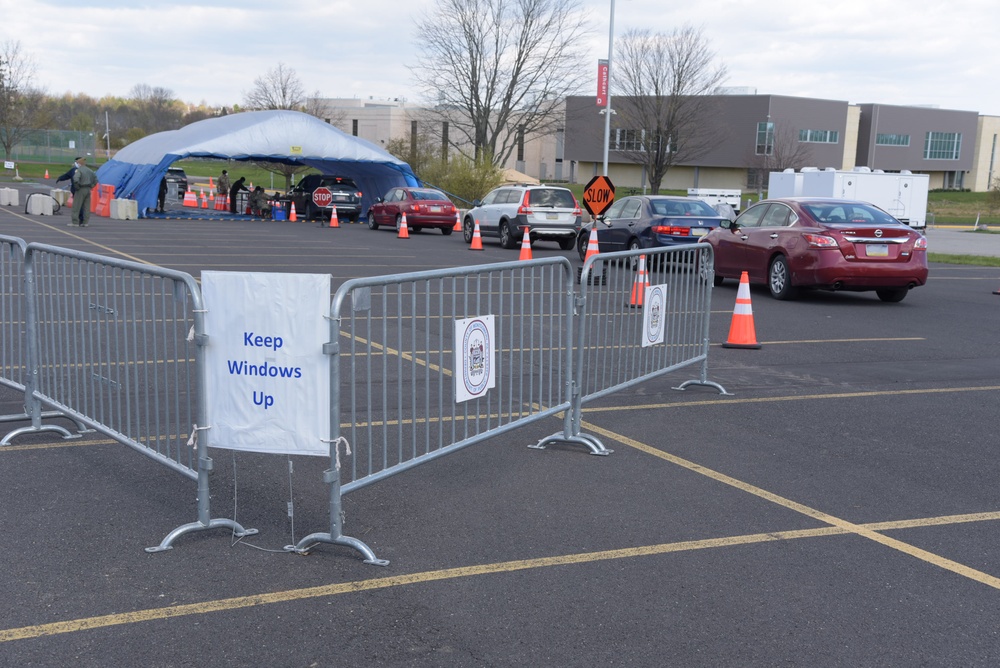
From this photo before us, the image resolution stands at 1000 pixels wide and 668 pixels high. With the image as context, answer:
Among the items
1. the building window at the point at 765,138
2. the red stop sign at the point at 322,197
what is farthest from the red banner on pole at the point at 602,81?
the building window at the point at 765,138

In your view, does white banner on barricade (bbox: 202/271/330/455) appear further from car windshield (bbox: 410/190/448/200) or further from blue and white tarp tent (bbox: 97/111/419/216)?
blue and white tarp tent (bbox: 97/111/419/216)

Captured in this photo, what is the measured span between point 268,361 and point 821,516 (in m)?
3.18

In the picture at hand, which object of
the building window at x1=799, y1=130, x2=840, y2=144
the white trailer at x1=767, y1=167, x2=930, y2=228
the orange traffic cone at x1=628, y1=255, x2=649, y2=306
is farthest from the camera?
the building window at x1=799, y1=130, x2=840, y2=144

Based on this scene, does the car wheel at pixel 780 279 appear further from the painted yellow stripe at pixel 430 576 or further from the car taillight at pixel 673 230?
the painted yellow stripe at pixel 430 576

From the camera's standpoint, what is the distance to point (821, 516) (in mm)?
5730

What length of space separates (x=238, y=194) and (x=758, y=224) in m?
31.0

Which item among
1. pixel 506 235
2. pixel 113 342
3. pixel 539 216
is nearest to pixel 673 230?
pixel 539 216

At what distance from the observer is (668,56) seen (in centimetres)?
6769

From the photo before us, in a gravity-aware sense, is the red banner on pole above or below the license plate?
above

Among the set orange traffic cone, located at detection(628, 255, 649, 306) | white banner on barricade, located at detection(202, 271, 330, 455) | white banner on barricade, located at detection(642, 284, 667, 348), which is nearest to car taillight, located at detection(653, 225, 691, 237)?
white banner on barricade, located at detection(642, 284, 667, 348)

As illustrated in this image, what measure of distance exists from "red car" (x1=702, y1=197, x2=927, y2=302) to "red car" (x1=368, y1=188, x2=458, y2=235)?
1704cm

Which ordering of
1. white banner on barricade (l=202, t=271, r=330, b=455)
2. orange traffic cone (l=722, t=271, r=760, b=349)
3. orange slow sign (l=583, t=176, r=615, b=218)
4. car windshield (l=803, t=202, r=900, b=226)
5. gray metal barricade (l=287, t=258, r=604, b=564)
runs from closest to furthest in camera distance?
1. white banner on barricade (l=202, t=271, r=330, b=455)
2. gray metal barricade (l=287, t=258, r=604, b=564)
3. orange traffic cone (l=722, t=271, r=760, b=349)
4. car windshield (l=803, t=202, r=900, b=226)
5. orange slow sign (l=583, t=176, r=615, b=218)

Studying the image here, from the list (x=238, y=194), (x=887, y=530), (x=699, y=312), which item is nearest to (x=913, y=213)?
(x=238, y=194)

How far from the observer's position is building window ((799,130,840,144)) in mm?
87562
